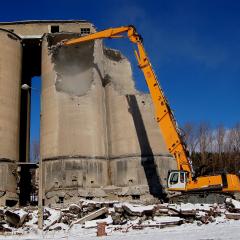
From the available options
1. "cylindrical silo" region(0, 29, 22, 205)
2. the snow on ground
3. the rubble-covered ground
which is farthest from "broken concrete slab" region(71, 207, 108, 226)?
"cylindrical silo" region(0, 29, 22, 205)

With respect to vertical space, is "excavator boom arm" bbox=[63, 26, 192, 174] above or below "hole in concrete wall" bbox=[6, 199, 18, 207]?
above

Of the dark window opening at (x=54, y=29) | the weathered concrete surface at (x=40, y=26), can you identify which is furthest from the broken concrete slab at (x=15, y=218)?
the dark window opening at (x=54, y=29)

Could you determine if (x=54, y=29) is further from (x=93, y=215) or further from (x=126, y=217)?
(x=126, y=217)

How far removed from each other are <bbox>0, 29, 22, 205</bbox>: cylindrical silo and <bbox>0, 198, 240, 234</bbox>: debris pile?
13.1m

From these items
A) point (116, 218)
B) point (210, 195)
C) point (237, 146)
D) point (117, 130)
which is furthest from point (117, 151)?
point (237, 146)

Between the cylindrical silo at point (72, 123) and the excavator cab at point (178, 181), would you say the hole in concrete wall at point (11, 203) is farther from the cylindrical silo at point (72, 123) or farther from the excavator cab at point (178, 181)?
the excavator cab at point (178, 181)

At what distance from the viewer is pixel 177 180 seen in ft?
97.2

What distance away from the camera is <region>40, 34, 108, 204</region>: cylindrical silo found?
119 feet

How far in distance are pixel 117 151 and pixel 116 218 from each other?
1682 cm

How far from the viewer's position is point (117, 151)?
3891 cm

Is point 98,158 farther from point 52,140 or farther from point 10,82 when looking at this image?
point 10,82

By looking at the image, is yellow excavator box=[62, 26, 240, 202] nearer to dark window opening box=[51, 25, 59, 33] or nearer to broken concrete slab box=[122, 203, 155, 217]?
broken concrete slab box=[122, 203, 155, 217]

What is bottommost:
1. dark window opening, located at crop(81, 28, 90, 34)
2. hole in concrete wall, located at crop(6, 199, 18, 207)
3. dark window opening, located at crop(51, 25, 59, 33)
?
hole in concrete wall, located at crop(6, 199, 18, 207)

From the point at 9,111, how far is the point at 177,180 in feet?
59.4
